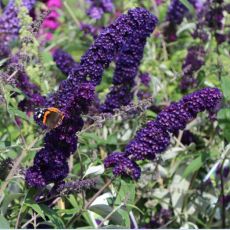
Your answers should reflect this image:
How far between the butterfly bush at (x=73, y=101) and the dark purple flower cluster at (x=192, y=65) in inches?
42.8

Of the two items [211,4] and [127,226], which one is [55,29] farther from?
[127,226]

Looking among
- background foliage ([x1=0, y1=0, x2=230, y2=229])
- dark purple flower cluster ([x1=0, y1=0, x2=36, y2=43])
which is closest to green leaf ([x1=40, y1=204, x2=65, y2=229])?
background foliage ([x1=0, y1=0, x2=230, y2=229])

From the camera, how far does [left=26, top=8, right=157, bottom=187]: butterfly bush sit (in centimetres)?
188

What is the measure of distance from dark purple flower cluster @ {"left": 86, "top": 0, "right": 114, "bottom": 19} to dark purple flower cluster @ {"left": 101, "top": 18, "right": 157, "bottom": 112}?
4.53 ft

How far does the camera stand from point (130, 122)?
3.32m

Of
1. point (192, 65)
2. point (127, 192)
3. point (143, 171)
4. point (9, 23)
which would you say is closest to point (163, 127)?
point (127, 192)

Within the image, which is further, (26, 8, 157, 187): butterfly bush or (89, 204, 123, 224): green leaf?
(89, 204, 123, 224): green leaf

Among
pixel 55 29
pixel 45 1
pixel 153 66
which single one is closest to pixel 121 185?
pixel 153 66

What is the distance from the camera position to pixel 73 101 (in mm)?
1861

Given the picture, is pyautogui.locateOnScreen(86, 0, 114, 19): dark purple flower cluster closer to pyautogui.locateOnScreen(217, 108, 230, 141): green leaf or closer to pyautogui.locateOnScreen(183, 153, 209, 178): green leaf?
pyautogui.locateOnScreen(183, 153, 209, 178): green leaf

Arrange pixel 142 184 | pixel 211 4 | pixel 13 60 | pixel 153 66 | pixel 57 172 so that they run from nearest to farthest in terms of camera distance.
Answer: pixel 57 172 < pixel 13 60 < pixel 142 184 < pixel 211 4 < pixel 153 66

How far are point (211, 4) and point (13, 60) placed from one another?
105 centimetres

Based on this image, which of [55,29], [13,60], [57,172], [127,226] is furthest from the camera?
[55,29]

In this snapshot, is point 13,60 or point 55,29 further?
point 55,29
